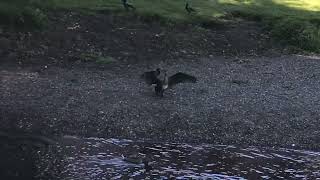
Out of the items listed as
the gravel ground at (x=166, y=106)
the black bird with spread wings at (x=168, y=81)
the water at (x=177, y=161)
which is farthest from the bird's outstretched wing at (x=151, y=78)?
the water at (x=177, y=161)

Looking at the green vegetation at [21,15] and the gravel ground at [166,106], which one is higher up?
the green vegetation at [21,15]

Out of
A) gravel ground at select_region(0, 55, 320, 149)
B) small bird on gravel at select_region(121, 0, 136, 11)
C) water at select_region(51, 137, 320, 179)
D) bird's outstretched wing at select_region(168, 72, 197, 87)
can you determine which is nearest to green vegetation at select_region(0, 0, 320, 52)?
small bird on gravel at select_region(121, 0, 136, 11)

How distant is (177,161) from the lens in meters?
15.1

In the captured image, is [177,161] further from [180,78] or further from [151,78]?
[151,78]

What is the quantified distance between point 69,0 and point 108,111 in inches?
665

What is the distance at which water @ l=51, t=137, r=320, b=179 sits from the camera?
1409cm

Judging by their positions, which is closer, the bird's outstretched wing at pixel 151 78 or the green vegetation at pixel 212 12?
the bird's outstretched wing at pixel 151 78

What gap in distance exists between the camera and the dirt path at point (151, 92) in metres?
17.5

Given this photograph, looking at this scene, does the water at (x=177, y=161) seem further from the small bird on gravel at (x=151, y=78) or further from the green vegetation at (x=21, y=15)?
the green vegetation at (x=21, y=15)

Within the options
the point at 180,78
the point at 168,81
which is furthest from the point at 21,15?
the point at 180,78

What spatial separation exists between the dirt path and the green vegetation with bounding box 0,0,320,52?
1.55 m

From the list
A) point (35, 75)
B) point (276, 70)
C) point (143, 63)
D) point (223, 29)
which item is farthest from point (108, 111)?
point (223, 29)

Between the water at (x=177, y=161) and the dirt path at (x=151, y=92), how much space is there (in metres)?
0.67

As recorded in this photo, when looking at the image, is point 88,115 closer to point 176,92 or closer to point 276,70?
point 176,92
